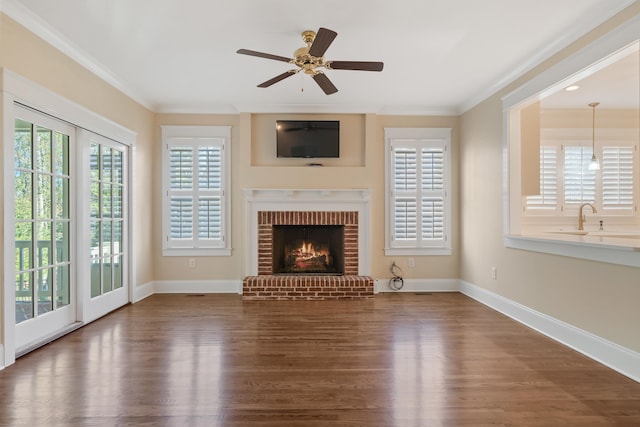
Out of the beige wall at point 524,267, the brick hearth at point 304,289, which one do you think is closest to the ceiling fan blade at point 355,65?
the beige wall at point 524,267

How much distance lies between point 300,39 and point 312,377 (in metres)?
2.74

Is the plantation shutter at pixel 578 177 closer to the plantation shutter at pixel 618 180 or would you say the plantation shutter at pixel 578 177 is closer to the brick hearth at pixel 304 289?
the plantation shutter at pixel 618 180

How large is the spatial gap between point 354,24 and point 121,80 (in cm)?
279

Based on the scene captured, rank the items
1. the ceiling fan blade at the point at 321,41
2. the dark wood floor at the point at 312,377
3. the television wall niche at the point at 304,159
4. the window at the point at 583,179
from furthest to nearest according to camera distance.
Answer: the television wall niche at the point at 304,159 → the window at the point at 583,179 → the ceiling fan blade at the point at 321,41 → the dark wood floor at the point at 312,377

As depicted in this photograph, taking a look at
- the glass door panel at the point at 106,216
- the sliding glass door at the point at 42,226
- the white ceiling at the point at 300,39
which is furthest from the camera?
the glass door panel at the point at 106,216

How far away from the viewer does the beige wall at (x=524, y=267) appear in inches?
104

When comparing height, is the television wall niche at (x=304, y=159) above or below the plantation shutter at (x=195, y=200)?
above

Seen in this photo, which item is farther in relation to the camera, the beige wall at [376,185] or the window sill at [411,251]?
the window sill at [411,251]

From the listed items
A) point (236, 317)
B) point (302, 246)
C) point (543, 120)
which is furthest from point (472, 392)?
point (543, 120)

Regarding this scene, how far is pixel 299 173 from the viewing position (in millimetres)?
5156

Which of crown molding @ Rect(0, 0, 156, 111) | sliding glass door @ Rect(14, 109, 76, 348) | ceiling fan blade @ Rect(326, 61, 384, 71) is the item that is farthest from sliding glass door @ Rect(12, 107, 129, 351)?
ceiling fan blade @ Rect(326, 61, 384, 71)

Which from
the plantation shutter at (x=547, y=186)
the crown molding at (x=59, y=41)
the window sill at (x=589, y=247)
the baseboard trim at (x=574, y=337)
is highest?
the crown molding at (x=59, y=41)

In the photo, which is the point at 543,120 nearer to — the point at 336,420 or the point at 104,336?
the point at 336,420

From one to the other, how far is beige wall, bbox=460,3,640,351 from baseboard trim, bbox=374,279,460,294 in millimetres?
225
